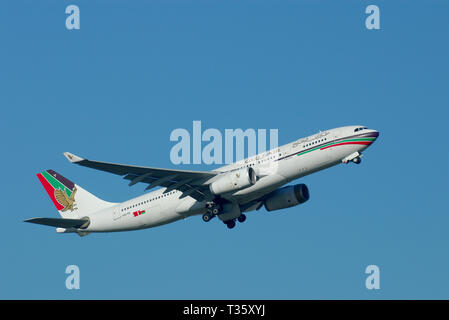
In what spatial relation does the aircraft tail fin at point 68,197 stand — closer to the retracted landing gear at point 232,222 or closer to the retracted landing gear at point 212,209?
the retracted landing gear at point 212,209

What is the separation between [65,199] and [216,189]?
1463cm

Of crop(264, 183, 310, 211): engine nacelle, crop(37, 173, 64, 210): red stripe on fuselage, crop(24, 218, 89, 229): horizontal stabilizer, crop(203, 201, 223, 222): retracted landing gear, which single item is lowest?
crop(24, 218, 89, 229): horizontal stabilizer

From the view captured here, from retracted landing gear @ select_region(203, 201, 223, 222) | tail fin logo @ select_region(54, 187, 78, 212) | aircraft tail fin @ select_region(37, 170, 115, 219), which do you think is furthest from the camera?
tail fin logo @ select_region(54, 187, 78, 212)

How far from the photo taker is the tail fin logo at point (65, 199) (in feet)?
184

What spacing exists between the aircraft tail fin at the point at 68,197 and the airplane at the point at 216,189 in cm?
8

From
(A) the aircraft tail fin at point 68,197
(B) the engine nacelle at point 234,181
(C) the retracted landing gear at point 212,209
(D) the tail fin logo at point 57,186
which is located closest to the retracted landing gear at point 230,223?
(C) the retracted landing gear at point 212,209

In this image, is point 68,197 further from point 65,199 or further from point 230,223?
point 230,223

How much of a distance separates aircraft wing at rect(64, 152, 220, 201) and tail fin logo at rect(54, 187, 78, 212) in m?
10.4

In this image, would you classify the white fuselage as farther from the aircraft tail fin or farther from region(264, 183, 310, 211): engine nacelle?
the aircraft tail fin

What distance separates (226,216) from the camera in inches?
2036

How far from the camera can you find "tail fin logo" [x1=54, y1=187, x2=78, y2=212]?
184 ft

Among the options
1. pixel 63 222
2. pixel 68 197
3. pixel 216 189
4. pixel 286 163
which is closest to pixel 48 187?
pixel 68 197

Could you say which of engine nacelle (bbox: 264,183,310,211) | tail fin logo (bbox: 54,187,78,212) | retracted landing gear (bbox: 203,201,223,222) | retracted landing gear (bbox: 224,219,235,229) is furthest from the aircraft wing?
tail fin logo (bbox: 54,187,78,212)
